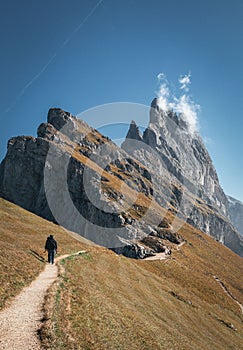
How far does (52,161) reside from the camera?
113000 mm

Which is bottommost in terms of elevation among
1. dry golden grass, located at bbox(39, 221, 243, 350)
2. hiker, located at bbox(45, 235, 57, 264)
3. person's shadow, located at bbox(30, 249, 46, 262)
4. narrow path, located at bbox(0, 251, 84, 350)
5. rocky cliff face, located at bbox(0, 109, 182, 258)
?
dry golden grass, located at bbox(39, 221, 243, 350)

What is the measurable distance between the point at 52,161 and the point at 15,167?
1963 cm

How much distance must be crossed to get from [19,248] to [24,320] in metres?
17.4

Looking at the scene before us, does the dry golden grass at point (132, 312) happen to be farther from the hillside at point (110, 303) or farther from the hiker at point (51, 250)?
the hiker at point (51, 250)

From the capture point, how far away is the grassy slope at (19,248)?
67.5ft

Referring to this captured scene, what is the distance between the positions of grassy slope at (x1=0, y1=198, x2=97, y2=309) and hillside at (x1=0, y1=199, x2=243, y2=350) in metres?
0.10

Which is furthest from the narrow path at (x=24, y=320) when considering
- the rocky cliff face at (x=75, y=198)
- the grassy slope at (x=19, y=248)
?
the rocky cliff face at (x=75, y=198)

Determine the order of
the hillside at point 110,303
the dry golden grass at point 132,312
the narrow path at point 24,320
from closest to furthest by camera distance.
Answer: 1. the narrow path at point 24,320
2. the dry golden grass at point 132,312
3. the hillside at point 110,303

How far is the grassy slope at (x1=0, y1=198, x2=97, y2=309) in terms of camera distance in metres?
20.6

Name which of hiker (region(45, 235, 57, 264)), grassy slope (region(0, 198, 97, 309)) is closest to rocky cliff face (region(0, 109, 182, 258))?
grassy slope (region(0, 198, 97, 309))

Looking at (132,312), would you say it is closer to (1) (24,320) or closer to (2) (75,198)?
(1) (24,320)

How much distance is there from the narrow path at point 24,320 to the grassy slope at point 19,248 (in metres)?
0.82

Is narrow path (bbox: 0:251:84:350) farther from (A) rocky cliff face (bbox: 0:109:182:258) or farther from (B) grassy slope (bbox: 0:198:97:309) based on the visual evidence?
(A) rocky cliff face (bbox: 0:109:182:258)

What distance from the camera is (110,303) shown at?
25.1 metres
